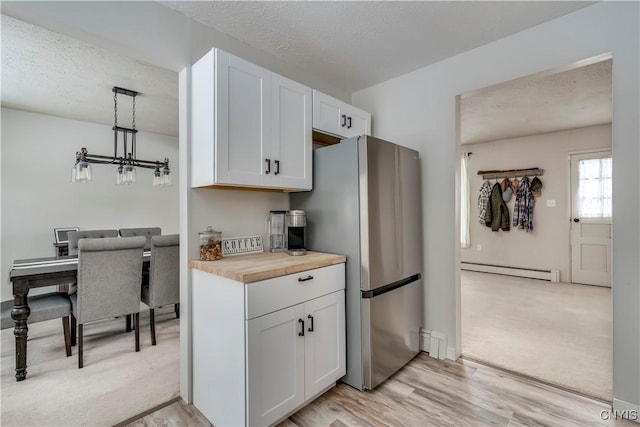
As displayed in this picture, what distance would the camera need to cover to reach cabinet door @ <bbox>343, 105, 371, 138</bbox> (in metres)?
2.56

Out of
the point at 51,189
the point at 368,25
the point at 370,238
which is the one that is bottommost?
the point at 370,238

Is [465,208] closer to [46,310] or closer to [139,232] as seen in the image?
[139,232]

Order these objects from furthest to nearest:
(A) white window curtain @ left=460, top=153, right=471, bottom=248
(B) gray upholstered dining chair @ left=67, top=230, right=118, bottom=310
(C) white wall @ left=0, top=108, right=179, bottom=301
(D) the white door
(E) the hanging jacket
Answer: (A) white window curtain @ left=460, top=153, right=471, bottom=248 < (E) the hanging jacket < (D) the white door < (C) white wall @ left=0, top=108, right=179, bottom=301 < (B) gray upholstered dining chair @ left=67, top=230, right=118, bottom=310

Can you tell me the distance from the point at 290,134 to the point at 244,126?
365mm

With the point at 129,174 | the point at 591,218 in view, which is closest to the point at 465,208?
the point at 591,218

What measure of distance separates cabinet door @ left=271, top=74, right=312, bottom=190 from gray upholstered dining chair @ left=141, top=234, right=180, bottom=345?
1.51m

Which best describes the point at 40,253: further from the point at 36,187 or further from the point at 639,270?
the point at 639,270

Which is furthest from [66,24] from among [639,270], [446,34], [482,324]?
[482,324]

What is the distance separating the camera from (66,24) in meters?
1.44

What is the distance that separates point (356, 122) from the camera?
2.67 m

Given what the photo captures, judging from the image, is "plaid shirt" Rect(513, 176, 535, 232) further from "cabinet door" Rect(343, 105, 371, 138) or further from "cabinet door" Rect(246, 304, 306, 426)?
"cabinet door" Rect(246, 304, 306, 426)

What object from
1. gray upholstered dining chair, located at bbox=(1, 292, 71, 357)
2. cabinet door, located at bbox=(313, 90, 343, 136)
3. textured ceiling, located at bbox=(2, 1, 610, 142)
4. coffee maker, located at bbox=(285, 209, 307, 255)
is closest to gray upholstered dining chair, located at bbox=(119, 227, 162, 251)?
gray upholstered dining chair, located at bbox=(1, 292, 71, 357)

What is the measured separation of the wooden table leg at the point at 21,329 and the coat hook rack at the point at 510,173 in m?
6.57

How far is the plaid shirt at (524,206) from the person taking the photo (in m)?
5.13
